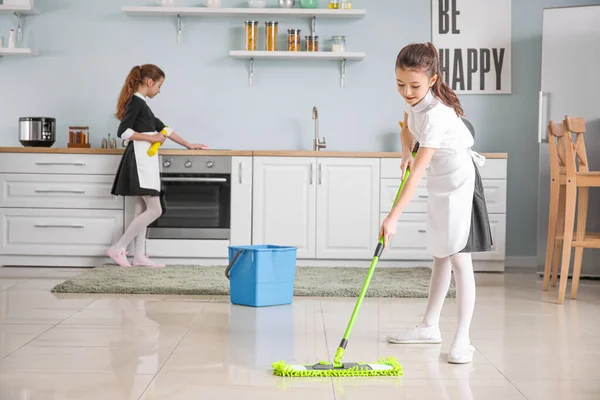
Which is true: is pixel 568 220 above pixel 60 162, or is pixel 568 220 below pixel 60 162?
below

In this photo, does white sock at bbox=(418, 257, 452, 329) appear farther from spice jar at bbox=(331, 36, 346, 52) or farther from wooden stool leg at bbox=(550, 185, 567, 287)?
spice jar at bbox=(331, 36, 346, 52)

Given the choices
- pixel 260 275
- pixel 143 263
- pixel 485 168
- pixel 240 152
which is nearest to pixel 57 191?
pixel 143 263

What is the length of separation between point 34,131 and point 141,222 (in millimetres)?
1019

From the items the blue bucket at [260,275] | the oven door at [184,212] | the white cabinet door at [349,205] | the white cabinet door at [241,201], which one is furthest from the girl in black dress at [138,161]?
the blue bucket at [260,275]

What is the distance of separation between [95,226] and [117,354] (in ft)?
8.91

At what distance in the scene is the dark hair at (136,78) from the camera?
5.09 m

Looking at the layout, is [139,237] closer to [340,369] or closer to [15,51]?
[15,51]

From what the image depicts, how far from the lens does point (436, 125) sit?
8.51 ft

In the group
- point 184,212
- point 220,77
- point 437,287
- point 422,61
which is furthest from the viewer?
point 220,77

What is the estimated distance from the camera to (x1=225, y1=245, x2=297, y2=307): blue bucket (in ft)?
12.2

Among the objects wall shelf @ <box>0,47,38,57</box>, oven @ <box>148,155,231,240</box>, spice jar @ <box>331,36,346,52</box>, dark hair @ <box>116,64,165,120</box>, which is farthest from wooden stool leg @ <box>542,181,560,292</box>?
wall shelf @ <box>0,47,38,57</box>

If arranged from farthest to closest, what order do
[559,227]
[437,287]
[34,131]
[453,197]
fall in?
1. [34,131]
2. [559,227]
3. [437,287]
4. [453,197]

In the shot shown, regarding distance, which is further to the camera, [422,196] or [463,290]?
[422,196]

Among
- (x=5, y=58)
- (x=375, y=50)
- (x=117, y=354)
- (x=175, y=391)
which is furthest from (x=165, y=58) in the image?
(x=175, y=391)
